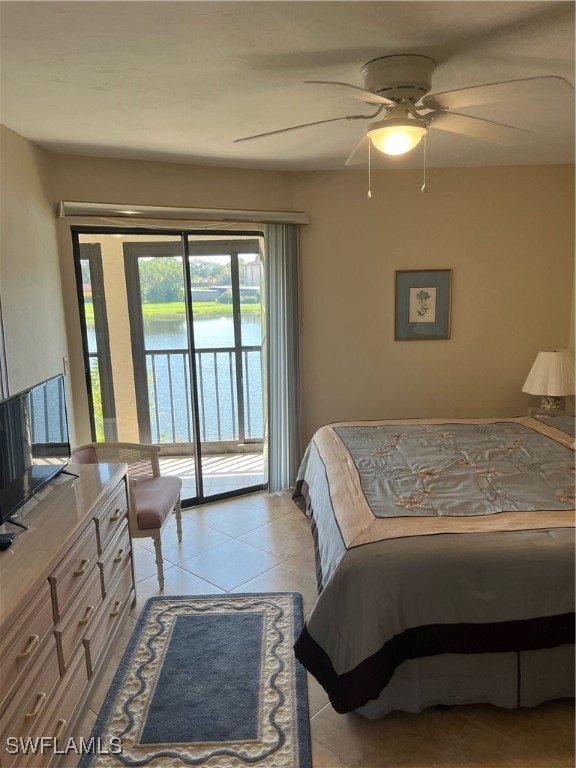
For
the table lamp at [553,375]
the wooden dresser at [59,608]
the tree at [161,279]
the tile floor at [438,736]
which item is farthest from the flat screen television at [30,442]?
the table lamp at [553,375]

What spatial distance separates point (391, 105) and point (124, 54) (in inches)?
41.5

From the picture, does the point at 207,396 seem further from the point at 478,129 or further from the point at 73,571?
the point at 478,129

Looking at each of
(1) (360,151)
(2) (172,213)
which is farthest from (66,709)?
(2) (172,213)

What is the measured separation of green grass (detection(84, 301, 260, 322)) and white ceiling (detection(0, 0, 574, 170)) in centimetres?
117

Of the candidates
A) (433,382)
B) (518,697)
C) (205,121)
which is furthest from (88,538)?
(433,382)

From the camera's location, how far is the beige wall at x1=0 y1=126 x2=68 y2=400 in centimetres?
267

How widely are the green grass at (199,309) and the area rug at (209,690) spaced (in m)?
2.06

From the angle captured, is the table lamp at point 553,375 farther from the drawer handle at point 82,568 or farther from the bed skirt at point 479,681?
the drawer handle at point 82,568

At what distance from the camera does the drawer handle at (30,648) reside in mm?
1543

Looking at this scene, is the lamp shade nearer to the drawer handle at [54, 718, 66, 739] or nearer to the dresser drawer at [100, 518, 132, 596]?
the dresser drawer at [100, 518, 132, 596]

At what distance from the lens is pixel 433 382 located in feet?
14.1

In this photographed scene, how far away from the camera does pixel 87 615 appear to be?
206 cm

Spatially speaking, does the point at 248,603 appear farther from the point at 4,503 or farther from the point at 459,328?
the point at 459,328

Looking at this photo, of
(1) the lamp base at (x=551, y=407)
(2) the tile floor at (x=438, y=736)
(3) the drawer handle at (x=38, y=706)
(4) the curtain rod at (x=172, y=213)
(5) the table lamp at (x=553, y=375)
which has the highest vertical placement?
(4) the curtain rod at (x=172, y=213)
